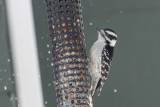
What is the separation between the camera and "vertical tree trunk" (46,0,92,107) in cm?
288

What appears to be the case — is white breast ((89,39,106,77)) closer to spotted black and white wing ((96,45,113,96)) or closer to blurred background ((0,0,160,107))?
spotted black and white wing ((96,45,113,96))

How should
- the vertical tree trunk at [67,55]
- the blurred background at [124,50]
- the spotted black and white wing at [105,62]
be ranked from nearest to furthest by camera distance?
the vertical tree trunk at [67,55]
the spotted black and white wing at [105,62]
the blurred background at [124,50]

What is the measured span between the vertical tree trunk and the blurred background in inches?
75.4

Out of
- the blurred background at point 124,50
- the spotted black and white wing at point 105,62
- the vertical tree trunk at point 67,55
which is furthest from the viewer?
the blurred background at point 124,50

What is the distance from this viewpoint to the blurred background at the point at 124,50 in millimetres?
4867

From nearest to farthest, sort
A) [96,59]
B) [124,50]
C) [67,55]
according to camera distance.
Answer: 1. [67,55]
2. [96,59]
3. [124,50]

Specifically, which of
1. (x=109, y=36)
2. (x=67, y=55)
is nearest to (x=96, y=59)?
(x=109, y=36)

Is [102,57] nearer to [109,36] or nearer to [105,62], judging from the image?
[105,62]

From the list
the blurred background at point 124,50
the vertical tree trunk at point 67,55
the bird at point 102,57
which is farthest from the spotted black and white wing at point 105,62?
the blurred background at point 124,50

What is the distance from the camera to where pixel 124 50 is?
194 inches

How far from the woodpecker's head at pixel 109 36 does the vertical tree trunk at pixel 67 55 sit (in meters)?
0.81

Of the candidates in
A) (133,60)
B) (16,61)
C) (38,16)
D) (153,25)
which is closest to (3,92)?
(16,61)

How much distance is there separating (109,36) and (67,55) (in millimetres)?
921

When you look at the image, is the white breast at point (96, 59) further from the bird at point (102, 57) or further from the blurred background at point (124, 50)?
the blurred background at point (124, 50)
